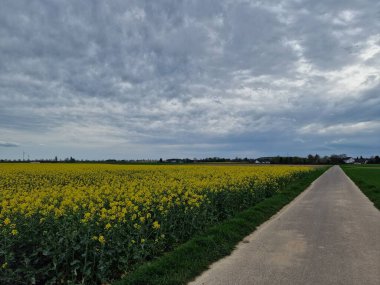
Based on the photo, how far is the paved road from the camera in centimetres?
612

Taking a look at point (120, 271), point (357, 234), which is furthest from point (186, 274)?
point (357, 234)


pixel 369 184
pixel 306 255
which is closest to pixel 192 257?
pixel 306 255

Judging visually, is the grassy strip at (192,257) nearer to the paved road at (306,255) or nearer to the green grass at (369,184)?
the paved road at (306,255)

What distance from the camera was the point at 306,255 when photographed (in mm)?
7574

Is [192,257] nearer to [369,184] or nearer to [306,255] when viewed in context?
[306,255]

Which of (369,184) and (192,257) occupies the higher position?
(369,184)

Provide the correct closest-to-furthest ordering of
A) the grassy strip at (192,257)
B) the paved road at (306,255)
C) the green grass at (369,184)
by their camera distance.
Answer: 1. the grassy strip at (192,257)
2. the paved road at (306,255)
3. the green grass at (369,184)

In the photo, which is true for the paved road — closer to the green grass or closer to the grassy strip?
the grassy strip

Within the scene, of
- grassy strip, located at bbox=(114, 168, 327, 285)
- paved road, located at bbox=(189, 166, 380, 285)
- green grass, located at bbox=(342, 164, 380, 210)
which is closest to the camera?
grassy strip, located at bbox=(114, 168, 327, 285)

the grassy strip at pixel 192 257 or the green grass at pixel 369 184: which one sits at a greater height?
the green grass at pixel 369 184

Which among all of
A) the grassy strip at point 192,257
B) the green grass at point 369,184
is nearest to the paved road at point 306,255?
the grassy strip at point 192,257

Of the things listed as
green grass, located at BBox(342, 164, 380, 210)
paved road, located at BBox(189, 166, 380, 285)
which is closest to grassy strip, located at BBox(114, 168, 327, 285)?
paved road, located at BBox(189, 166, 380, 285)

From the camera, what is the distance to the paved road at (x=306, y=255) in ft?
20.1

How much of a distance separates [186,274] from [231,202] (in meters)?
7.94
